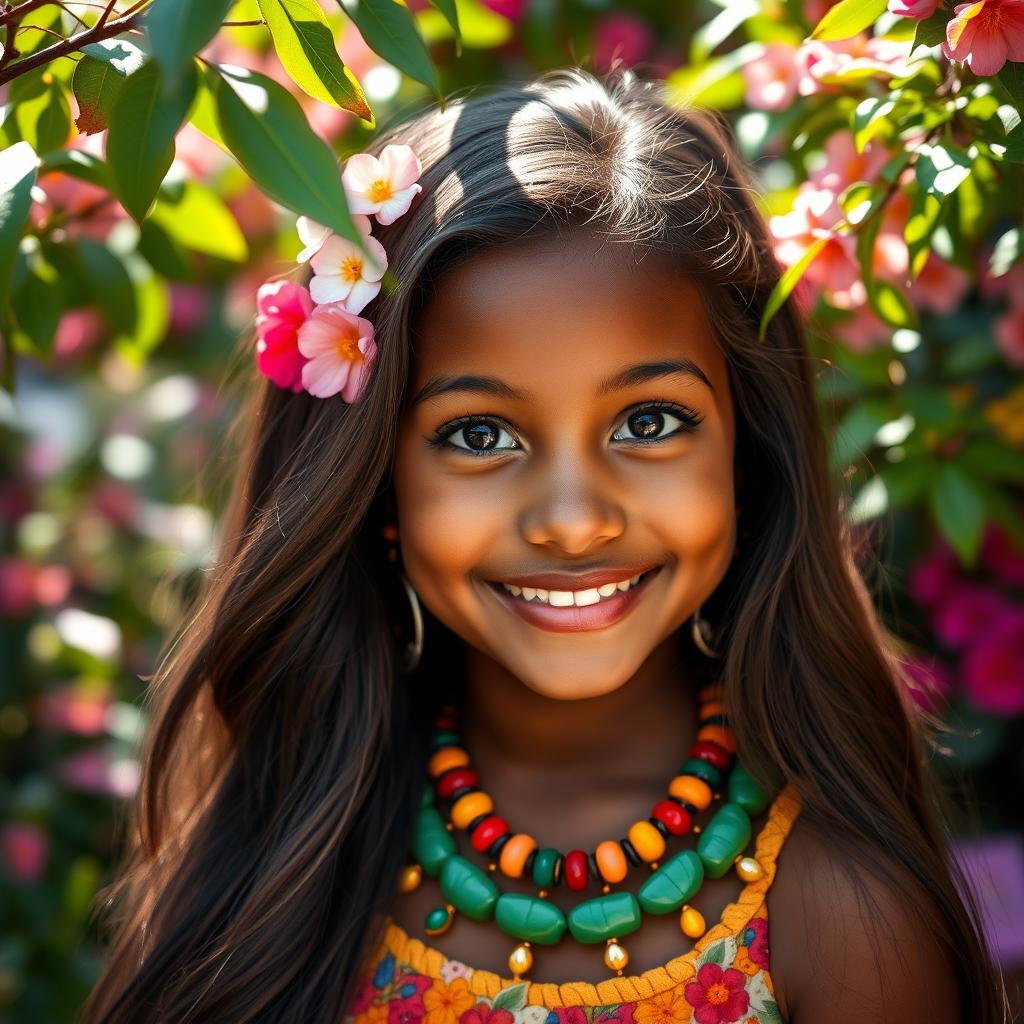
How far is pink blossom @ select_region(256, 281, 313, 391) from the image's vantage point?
1478 mm

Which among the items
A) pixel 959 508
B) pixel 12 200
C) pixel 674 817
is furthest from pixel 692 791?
pixel 12 200

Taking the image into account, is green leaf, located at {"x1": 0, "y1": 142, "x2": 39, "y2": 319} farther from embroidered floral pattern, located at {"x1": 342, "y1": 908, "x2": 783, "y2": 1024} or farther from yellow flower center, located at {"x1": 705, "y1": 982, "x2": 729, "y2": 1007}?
yellow flower center, located at {"x1": 705, "y1": 982, "x2": 729, "y2": 1007}

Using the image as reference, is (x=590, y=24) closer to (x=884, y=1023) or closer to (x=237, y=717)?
(x=237, y=717)

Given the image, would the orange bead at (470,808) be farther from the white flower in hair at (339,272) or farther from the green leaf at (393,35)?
the green leaf at (393,35)

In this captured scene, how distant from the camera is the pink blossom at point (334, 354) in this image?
1.40 meters

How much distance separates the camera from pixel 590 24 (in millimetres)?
2395

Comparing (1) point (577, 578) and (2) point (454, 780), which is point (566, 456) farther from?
(2) point (454, 780)

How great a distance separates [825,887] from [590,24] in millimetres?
1657

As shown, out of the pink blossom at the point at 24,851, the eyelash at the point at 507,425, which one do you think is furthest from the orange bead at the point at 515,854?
the pink blossom at the point at 24,851

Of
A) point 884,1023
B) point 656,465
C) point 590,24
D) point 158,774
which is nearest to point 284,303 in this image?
point 656,465

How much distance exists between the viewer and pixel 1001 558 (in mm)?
1972

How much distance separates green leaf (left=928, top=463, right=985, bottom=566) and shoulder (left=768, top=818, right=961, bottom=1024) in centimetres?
47

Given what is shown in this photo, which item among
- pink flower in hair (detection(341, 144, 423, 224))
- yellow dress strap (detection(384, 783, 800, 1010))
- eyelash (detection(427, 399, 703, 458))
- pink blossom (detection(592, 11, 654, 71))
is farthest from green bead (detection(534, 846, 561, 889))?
pink blossom (detection(592, 11, 654, 71))

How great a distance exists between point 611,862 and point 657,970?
0.40 ft
